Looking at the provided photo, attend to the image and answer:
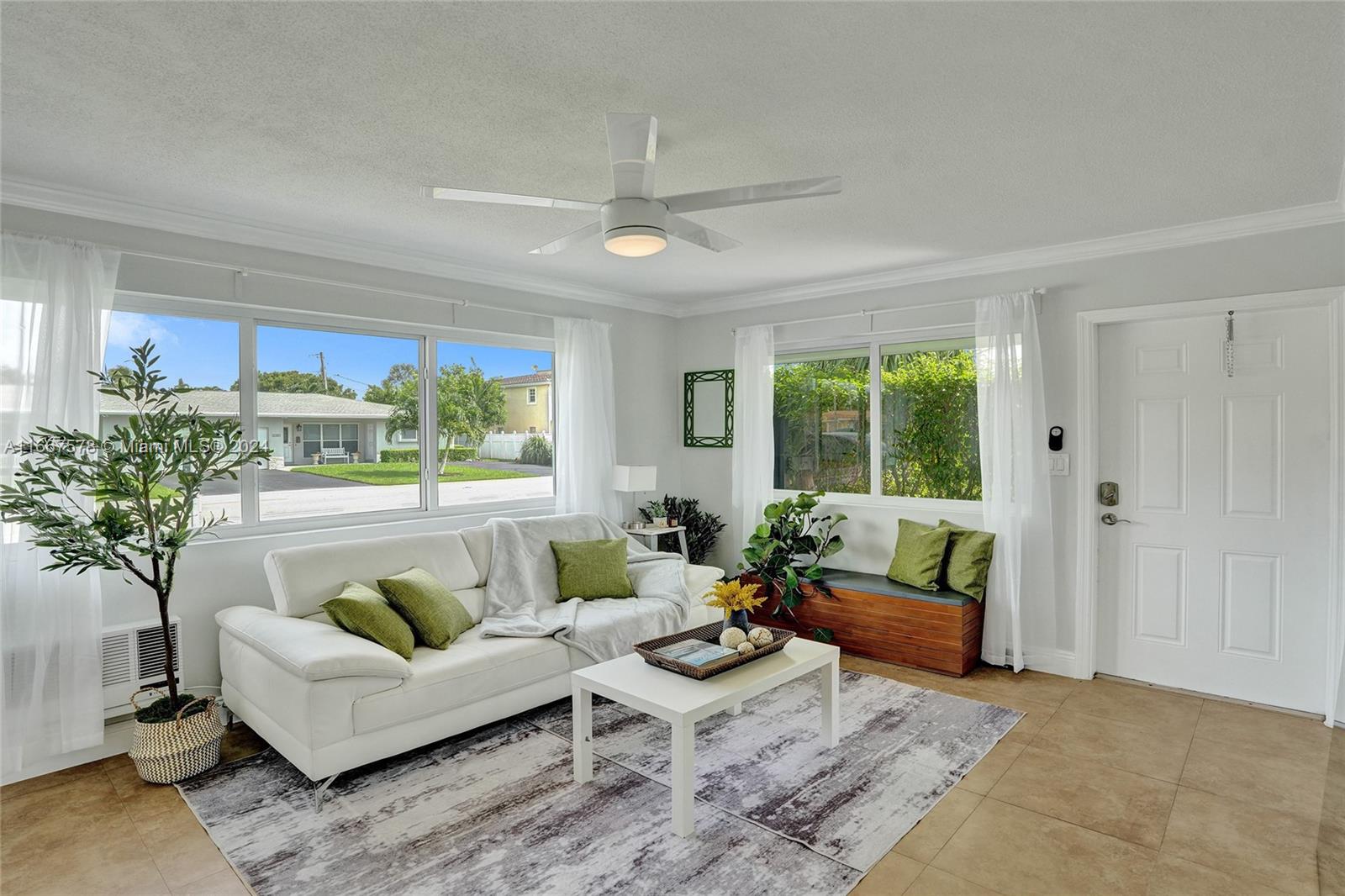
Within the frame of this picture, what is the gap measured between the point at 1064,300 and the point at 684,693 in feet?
10.4

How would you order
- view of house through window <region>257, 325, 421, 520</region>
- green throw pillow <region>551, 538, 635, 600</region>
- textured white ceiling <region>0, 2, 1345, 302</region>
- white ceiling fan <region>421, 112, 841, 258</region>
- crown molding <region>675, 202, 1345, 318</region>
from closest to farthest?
1. textured white ceiling <region>0, 2, 1345, 302</region>
2. white ceiling fan <region>421, 112, 841, 258</region>
3. crown molding <region>675, 202, 1345, 318</region>
4. view of house through window <region>257, 325, 421, 520</region>
5. green throw pillow <region>551, 538, 635, 600</region>

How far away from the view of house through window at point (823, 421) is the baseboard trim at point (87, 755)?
416 centimetres

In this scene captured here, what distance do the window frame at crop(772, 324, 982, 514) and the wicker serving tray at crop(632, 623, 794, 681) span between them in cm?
195

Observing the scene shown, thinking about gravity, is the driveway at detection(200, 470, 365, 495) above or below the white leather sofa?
Answer: above

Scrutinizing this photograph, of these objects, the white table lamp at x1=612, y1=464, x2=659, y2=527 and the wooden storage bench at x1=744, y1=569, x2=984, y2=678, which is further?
the white table lamp at x1=612, y1=464, x2=659, y2=527

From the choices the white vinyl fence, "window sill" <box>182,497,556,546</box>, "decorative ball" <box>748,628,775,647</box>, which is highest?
the white vinyl fence

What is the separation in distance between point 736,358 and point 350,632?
336 centimetres

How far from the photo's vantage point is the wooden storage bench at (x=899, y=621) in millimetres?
4176

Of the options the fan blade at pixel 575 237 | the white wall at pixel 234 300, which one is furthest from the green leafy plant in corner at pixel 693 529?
the fan blade at pixel 575 237

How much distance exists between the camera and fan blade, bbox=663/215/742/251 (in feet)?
8.22

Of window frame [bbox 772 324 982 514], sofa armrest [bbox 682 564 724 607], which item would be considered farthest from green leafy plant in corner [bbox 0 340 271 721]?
window frame [bbox 772 324 982 514]

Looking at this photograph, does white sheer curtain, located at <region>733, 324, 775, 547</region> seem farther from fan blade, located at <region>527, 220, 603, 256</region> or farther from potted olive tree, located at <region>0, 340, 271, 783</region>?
potted olive tree, located at <region>0, 340, 271, 783</region>

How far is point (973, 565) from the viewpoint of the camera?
4309 millimetres

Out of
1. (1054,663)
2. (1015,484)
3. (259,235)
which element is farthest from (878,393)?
(259,235)
